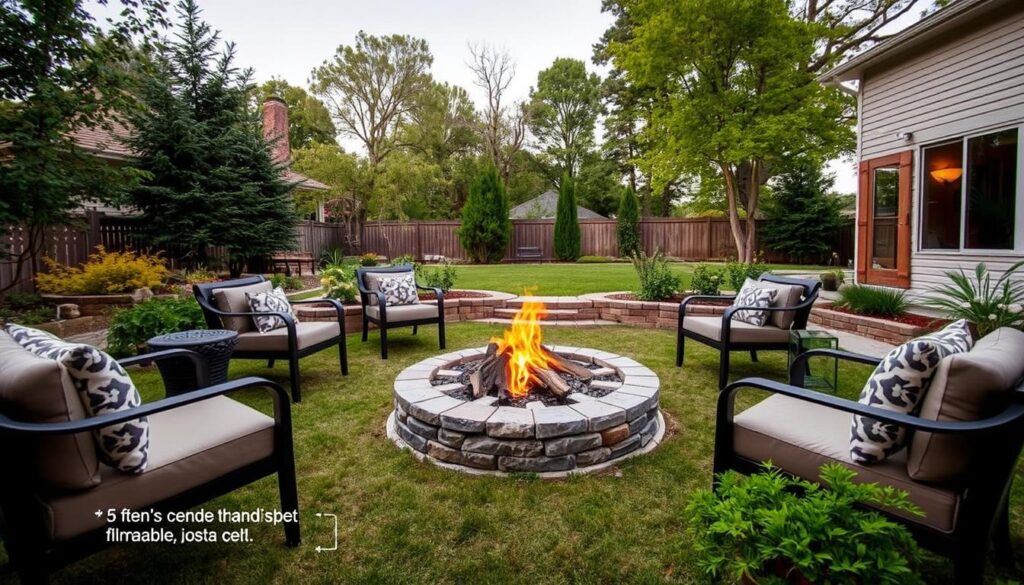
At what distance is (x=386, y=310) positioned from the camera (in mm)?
4820

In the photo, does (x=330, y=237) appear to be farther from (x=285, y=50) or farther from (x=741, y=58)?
(x=741, y=58)

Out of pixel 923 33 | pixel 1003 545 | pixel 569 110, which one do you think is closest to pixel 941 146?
pixel 923 33

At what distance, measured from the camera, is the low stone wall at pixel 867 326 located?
15.8 feet

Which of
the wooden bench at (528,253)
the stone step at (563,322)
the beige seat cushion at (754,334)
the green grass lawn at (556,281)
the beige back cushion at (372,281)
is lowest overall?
the stone step at (563,322)

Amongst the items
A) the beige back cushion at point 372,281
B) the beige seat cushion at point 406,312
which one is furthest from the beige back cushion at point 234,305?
the beige back cushion at point 372,281

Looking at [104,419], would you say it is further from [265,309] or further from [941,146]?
[941,146]

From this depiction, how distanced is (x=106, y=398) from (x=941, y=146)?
29.2 feet

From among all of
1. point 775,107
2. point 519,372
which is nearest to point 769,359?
point 519,372

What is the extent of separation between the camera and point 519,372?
3.04 meters

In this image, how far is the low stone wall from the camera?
4812mm

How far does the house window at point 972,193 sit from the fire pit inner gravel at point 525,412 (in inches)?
225

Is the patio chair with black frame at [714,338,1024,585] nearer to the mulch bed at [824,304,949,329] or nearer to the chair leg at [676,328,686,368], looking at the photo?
the chair leg at [676,328,686,368]

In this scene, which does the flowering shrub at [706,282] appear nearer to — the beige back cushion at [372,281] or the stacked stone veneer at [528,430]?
the stacked stone veneer at [528,430]

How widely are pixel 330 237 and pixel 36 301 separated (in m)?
10.3
